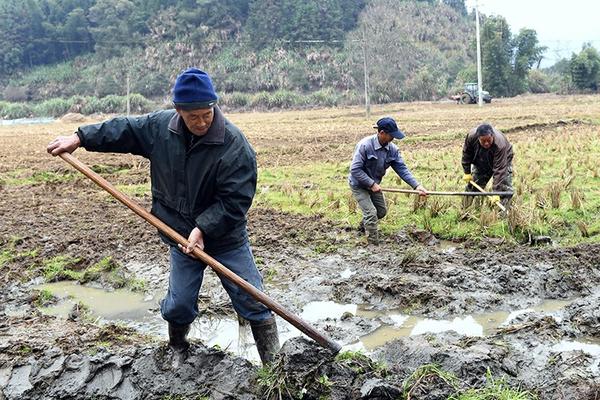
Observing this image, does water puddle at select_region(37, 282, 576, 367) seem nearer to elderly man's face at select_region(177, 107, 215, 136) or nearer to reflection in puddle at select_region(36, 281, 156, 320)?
reflection in puddle at select_region(36, 281, 156, 320)

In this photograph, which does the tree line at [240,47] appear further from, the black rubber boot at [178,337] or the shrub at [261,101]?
the black rubber boot at [178,337]

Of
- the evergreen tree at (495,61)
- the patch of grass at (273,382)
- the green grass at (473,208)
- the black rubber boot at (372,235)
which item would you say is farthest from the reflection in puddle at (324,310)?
the evergreen tree at (495,61)

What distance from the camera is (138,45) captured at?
8812cm

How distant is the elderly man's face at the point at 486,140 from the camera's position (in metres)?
7.77

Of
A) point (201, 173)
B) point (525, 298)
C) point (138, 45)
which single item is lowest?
point (525, 298)

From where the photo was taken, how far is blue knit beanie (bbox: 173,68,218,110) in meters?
3.44

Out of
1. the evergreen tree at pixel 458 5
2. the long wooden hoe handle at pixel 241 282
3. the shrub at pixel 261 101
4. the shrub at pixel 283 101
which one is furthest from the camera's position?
the evergreen tree at pixel 458 5

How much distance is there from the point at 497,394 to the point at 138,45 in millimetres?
91261

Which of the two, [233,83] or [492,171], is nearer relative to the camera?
[492,171]

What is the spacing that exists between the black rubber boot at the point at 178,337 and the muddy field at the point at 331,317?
0.06 m

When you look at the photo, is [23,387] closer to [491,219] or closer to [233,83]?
[491,219]

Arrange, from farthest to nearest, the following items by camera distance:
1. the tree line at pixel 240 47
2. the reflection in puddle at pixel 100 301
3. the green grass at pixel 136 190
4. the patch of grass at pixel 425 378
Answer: the tree line at pixel 240 47 < the green grass at pixel 136 190 < the reflection in puddle at pixel 100 301 < the patch of grass at pixel 425 378

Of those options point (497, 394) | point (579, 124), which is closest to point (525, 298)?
point (497, 394)

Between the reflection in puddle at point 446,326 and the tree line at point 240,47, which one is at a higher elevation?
the tree line at point 240,47
